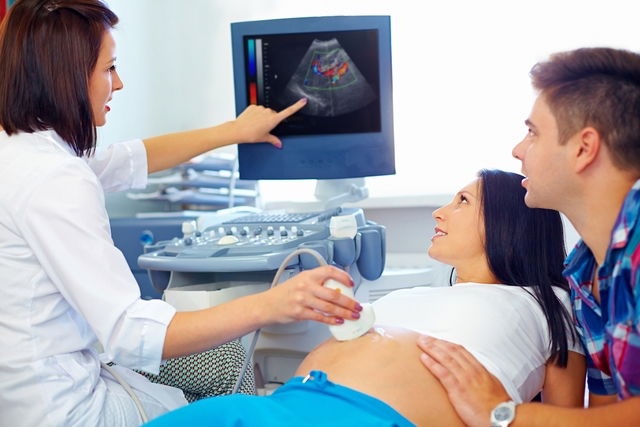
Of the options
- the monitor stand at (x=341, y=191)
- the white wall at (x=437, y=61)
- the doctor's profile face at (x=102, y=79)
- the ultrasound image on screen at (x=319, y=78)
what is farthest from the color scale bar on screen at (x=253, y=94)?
the white wall at (x=437, y=61)

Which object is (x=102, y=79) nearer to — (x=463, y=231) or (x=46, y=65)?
(x=46, y=65)

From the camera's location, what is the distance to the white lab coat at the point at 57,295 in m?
1.22

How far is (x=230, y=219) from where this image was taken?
2.11m

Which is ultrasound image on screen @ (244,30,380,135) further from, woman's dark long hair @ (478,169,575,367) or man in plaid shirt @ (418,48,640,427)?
man in plaid shirt @ (418,48,640,427)

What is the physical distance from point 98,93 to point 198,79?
68.1 inches

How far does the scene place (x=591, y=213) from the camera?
4.07ft

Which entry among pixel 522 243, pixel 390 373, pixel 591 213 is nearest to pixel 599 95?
pixel 591 213

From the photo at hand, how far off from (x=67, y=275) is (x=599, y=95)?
883 mm

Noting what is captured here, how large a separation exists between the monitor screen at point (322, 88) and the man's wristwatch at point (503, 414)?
0.94 meters

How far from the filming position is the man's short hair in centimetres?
117

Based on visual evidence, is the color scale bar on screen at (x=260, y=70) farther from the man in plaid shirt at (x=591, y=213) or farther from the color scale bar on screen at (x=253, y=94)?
the man in plaid shirt at (x=591, y=213)

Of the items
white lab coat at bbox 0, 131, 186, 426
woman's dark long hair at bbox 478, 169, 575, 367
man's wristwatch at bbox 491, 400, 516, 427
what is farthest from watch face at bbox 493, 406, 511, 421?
white lab coat at bbox 0, 131, 186, 426

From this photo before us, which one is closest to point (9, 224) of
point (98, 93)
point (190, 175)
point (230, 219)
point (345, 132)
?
point (98, 93)

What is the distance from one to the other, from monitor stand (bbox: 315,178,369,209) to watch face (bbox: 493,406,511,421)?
102 cm
